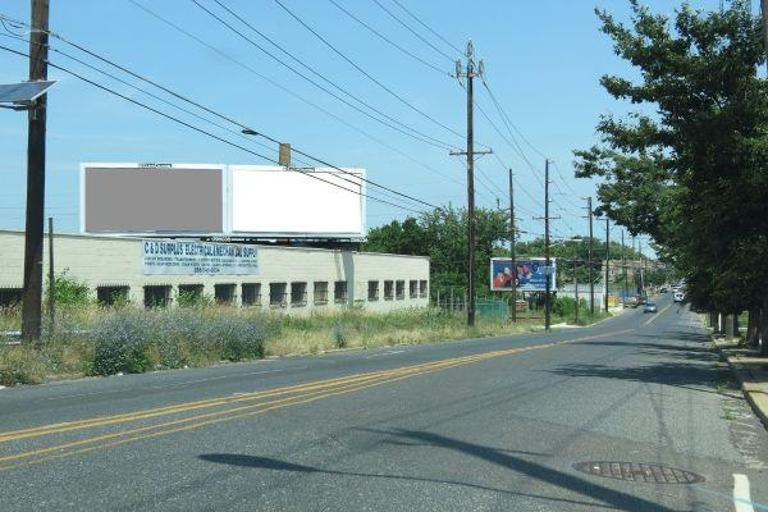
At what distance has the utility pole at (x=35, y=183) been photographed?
724 inches

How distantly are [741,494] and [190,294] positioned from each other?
3314cm

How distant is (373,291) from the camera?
6125cm

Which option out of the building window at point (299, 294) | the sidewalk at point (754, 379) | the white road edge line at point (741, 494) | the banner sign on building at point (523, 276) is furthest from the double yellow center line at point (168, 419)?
the banner sign on building at point (523, 276)

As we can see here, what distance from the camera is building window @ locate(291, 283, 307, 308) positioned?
50.2 m

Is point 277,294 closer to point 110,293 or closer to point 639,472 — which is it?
point 110,293

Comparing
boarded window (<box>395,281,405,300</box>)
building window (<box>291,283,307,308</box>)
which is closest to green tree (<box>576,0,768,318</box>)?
building window (<box>291,283,307,308</box>)

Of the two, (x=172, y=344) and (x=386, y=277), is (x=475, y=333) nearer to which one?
(x=386, y=277)

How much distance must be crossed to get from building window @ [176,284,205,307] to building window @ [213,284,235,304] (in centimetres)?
132

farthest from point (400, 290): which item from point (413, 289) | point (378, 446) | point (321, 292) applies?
point (378, 446)

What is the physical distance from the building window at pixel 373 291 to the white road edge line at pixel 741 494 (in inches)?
2061

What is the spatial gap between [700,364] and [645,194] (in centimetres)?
2019

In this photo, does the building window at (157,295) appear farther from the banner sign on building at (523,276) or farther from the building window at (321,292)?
the banner sign on building at (523,276)

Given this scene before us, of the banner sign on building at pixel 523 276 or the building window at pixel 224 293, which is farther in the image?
the banner sign on building at pixel 523 276

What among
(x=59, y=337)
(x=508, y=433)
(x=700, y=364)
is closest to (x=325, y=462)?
(x=508, y=433)
